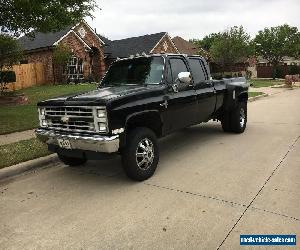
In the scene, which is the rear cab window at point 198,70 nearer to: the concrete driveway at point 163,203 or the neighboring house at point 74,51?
the concrete driveway at point 163,203

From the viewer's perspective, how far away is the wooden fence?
2822cm

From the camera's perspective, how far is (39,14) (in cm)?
1166

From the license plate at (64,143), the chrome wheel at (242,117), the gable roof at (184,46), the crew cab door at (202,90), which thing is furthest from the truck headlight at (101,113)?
the gable roof at (184,46)

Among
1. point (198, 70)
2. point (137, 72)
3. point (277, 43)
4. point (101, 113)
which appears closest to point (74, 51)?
point (198, 70)

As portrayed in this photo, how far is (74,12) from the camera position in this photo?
42.8ft

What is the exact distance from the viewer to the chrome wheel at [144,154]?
17.6ft

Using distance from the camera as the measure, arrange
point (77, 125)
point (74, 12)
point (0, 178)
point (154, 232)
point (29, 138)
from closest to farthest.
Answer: point (154, 232), point (77, 125), point (0, 178), point (29, 138), point (74, 12)

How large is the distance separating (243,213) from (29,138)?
6090mm

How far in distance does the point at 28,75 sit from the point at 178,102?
2654 cm

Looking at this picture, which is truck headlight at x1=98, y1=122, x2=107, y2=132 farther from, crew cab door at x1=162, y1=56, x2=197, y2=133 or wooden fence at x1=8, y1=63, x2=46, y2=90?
wooden fence at x1=8, y1=63, x2=46, y2=90

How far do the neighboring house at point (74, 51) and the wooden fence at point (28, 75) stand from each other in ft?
1.97

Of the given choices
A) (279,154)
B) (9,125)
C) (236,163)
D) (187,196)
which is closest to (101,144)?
(187,196)

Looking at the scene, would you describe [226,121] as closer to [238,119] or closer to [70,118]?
[238,119]

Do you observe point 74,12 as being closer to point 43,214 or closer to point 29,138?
point 29,138
